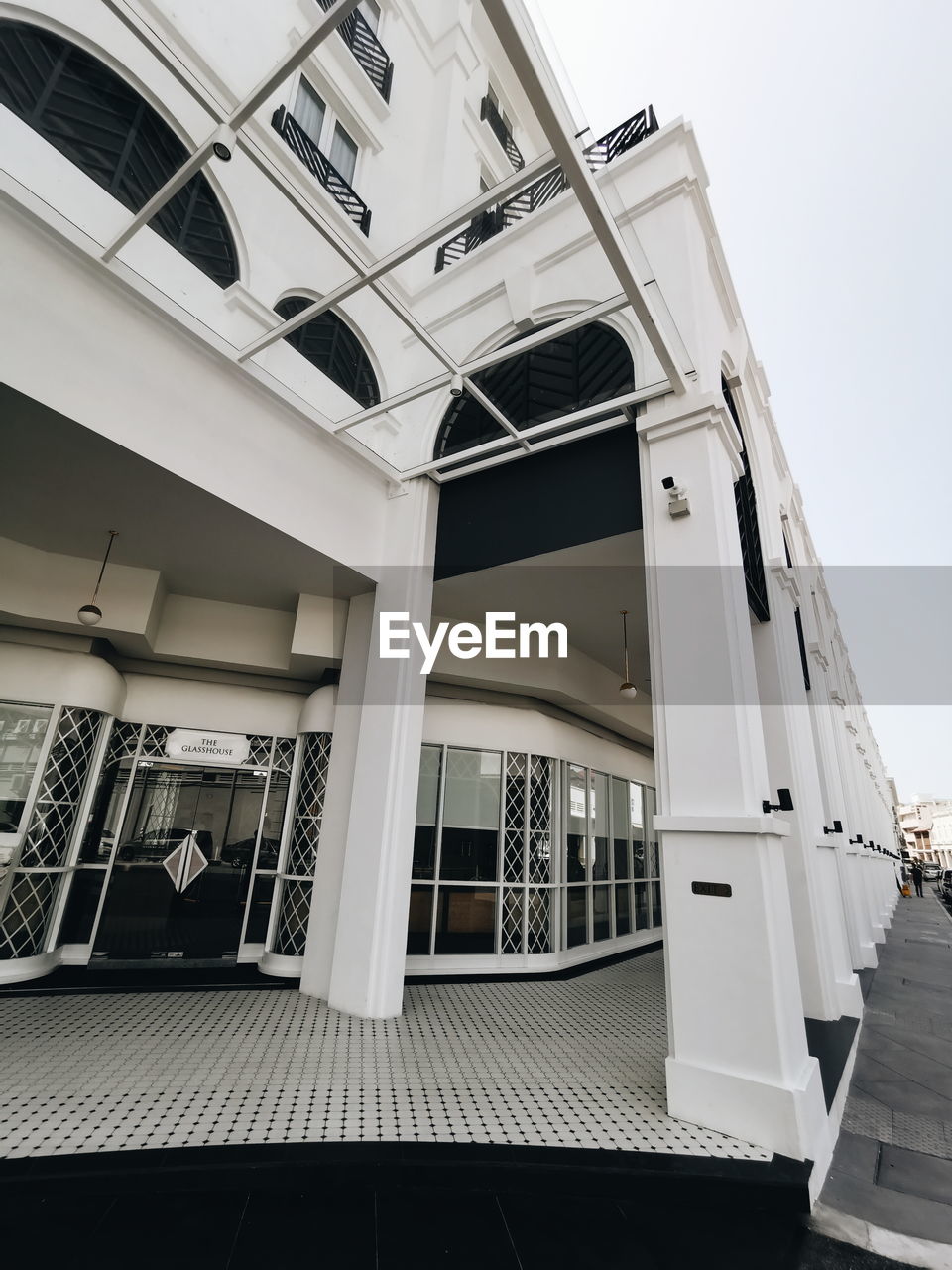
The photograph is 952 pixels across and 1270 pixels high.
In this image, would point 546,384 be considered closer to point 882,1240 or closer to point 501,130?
point 882,1240

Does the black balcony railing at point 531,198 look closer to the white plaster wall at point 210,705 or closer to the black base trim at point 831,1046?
the white plaster wall at point 210,705

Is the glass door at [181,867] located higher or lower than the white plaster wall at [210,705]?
lower

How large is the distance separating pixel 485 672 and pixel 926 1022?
5337 millimetres

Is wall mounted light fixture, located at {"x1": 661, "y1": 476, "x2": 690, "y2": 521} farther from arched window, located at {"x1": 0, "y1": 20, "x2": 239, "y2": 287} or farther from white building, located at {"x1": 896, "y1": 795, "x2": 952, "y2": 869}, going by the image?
white building, located at {"x1": 896, "y1": 795, "x2": 952, "y2": 869}

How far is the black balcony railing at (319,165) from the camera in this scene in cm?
534

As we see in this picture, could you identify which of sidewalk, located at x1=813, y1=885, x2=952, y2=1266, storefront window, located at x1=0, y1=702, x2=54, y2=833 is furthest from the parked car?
sidewalk, located at x1=813, y1=885, x2=952, y2=1266

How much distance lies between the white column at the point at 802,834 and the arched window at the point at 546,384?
253 cm

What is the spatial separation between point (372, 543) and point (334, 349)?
80.5 inches

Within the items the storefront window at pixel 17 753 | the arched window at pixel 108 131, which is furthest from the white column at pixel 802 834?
the storefront window at pixel 17 753

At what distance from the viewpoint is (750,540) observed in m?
5.55

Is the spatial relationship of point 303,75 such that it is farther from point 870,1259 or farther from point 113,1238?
point 870,1259

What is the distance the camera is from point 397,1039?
3781 millimetres

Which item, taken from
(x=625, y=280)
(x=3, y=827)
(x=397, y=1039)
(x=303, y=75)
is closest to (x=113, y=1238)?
(x=397, y=1039)

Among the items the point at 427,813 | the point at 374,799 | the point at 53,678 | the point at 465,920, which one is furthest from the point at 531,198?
the point at 465,920
